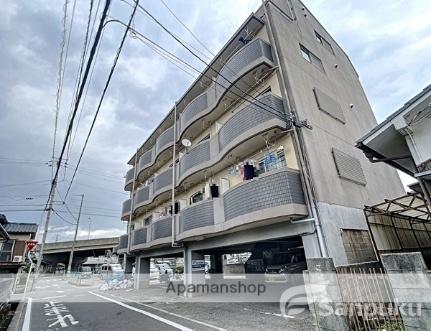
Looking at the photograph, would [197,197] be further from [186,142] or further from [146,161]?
[146,161]

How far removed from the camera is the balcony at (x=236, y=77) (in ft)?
30.8

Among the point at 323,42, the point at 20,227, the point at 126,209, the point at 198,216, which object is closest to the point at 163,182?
the point at 198,216

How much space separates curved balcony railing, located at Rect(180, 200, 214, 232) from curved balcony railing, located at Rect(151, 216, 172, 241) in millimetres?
1868

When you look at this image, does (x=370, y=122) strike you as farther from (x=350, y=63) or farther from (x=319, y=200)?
(x=319, y=200)

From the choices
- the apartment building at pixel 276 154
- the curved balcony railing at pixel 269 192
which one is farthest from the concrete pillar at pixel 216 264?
the curved balcony railing at pixel 269 192

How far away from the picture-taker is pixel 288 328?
20.0ft

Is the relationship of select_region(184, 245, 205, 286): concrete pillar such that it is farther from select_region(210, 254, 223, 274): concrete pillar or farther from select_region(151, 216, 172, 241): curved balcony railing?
select_region(210, 254, 223, 274): concrete pillar

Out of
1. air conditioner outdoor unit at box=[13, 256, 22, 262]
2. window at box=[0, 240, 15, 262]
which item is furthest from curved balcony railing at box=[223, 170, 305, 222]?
air conditioner outdoor unit at box=[13, 256, 22, 262]

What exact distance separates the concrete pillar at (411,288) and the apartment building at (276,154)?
2495 mm

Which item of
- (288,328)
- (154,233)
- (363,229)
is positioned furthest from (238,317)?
(154,233)

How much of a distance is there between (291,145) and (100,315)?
32.2 feet

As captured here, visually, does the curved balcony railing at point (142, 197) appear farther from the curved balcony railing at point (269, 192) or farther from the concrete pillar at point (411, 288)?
the concrete pillar at point (411, 288)

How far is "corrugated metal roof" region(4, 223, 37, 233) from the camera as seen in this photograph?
2678 cm

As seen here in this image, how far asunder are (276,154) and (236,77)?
367 centimetres
